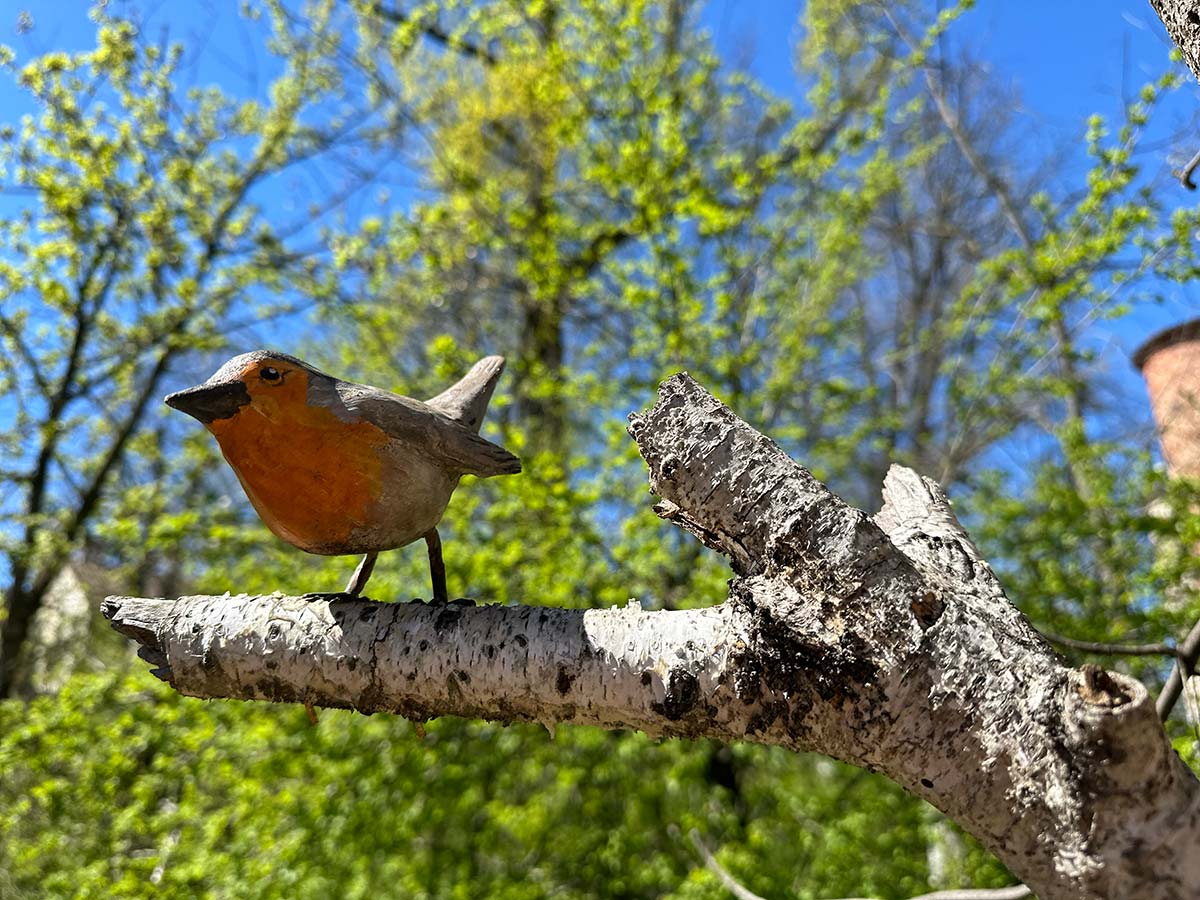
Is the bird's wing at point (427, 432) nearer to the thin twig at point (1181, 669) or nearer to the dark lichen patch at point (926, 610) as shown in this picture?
the dark lichen patch at point (926, 610)

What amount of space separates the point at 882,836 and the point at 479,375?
3383 millimetres

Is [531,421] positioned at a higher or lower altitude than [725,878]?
higher

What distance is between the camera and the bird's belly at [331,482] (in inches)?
56.7

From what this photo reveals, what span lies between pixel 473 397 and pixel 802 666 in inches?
33.9

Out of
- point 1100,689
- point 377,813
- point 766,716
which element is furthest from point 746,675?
point 377,813

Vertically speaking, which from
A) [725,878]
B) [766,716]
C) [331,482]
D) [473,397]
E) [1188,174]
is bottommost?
[725,878]

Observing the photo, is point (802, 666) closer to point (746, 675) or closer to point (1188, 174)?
point (746, 675)

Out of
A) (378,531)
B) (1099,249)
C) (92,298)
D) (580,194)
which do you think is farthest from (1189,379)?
(92,298)

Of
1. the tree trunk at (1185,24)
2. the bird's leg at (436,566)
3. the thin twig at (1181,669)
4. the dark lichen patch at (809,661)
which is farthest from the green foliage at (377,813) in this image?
the tree trunk at (1185,24)

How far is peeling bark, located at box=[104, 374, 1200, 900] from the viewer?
95 cm

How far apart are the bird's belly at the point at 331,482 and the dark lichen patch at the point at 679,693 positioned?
0.56 metres

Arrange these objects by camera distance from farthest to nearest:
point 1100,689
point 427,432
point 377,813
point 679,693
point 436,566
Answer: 1. point 377,813
2. point 436,566
3. point 427,432
4. point 679,693
5. point 1100,689

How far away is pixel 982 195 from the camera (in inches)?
300

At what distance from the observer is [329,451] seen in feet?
4.73
